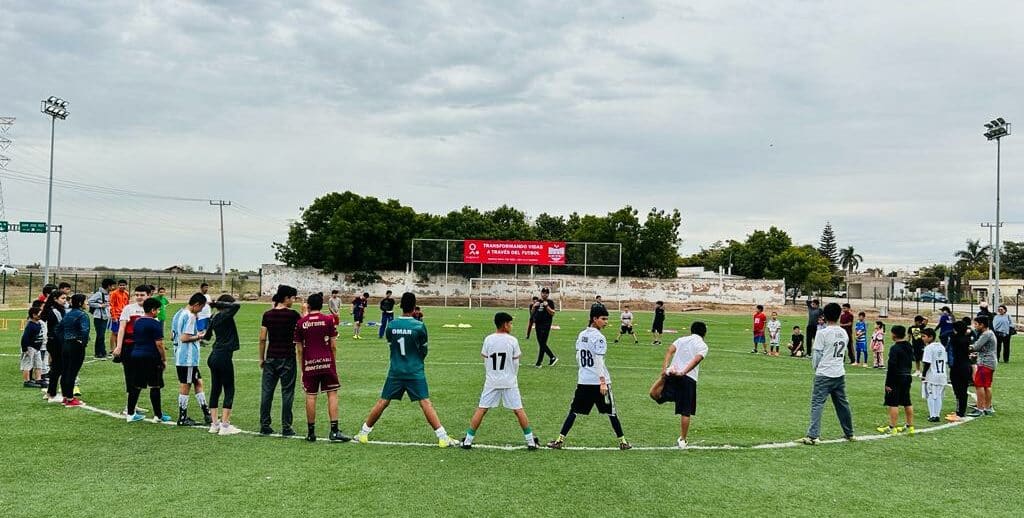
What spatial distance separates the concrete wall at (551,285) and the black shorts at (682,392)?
46719 millimetres

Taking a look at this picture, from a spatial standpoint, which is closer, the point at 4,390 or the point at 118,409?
the point at 118,409

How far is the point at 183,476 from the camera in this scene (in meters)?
7.71

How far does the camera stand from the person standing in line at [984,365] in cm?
1229

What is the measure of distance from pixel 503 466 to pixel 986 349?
924 centimetres

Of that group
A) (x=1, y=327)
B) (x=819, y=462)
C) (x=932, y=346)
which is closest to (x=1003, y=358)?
(x=932, y=346)

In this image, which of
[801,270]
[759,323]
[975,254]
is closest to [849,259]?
[975,254]

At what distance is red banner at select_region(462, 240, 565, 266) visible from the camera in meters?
56.9

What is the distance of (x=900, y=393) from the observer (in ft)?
34.9

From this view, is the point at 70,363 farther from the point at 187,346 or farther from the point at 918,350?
the point at 918,350

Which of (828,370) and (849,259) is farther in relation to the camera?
(849,259)

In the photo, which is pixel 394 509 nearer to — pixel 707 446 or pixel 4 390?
pixel 707 446

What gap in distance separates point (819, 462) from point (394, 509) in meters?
5.34

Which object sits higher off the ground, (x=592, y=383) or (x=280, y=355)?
(x=280, y=355)

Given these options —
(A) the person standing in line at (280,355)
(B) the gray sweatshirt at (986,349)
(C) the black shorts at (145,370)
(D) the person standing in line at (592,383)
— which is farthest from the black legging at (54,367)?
(B) the gray sweatshirt at (986,349)
